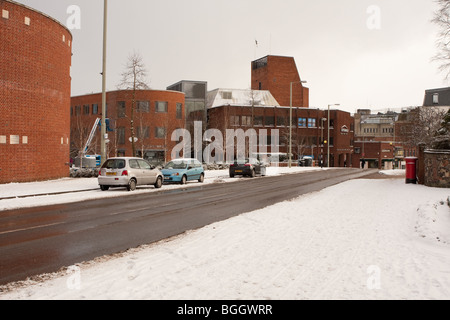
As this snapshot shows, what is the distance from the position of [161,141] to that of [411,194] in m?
47.3

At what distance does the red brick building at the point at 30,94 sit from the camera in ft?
68.9

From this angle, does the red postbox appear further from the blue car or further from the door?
the door

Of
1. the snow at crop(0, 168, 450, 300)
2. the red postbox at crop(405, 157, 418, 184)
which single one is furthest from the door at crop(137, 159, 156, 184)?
the red postbox at crop(405, 157, 418, 184)

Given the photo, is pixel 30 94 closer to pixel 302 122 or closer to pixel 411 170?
pixel 411 170

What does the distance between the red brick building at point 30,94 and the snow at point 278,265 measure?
16.4 meters

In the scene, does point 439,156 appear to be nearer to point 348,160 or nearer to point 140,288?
point 140,288

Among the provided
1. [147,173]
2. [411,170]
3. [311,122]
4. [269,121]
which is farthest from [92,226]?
[311,122]

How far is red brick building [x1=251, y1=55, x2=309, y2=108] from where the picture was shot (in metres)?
86.2

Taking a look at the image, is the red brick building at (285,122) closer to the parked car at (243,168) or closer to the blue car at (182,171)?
the parked car at (243,168)

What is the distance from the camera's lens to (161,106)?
198 ft

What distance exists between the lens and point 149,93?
59.1 m

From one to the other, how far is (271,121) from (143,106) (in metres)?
29.0

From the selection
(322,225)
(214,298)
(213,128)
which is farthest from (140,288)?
(213,128)

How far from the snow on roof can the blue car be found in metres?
51.9
